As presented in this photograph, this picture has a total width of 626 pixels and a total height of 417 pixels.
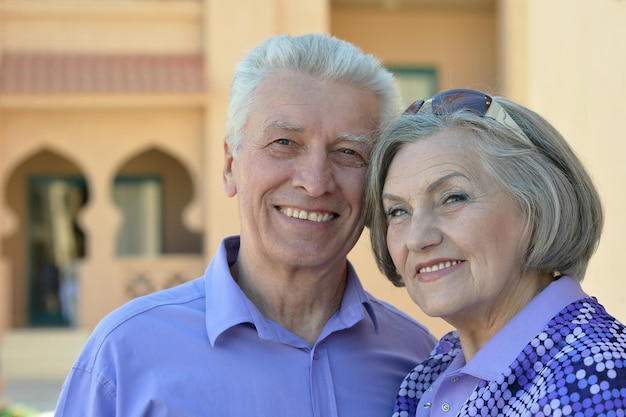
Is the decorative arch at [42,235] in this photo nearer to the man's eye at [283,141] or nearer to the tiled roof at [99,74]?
the tiled roof at [99,74]

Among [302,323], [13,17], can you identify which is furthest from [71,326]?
[302,323]

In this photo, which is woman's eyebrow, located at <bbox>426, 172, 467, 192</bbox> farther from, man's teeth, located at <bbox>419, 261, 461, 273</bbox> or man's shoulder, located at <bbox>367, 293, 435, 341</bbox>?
man's shoulder, located at <bbox>367, 293, 435, 341</bbox>

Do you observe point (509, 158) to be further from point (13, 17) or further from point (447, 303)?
point (13, 17)

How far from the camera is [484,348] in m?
2.15

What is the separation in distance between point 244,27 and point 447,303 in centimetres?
1195

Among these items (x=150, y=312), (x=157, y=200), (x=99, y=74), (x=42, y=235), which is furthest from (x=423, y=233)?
(x=42, y=235)

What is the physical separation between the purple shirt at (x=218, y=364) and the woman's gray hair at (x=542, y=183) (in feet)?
2.19

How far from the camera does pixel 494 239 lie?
2.14 metres

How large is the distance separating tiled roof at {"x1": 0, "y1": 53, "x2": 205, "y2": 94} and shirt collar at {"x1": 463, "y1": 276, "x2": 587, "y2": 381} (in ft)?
37.8

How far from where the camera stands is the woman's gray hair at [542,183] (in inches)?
84.6

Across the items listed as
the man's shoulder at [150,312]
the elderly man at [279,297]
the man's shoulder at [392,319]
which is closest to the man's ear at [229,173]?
the elderly man at [279,297]

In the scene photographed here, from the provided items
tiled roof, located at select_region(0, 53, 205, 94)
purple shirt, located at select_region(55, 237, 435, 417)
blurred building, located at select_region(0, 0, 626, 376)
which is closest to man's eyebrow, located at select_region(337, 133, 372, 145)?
purple shirt, located at select_region(55, 237, 435, 417)

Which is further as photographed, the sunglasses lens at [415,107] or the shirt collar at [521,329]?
the sunglasses lens at [415,107]

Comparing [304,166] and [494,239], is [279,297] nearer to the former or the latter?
[304,166]
